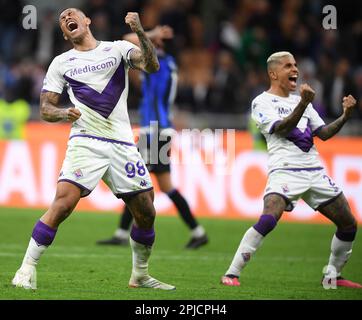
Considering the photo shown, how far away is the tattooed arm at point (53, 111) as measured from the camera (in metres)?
8.33

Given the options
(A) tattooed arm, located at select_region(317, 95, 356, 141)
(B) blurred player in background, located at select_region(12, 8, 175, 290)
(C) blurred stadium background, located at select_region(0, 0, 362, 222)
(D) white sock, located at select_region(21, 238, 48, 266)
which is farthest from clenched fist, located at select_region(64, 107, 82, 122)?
(C) blurred stadium background, located at select_region(0, 0, 362, 222)

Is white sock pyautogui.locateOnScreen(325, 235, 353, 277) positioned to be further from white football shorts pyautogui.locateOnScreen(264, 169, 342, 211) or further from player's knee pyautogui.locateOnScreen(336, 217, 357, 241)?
white football shorts pyautogui.locateOnScreen(264, 169, 342, 211)

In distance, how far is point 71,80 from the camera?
8.66 meters

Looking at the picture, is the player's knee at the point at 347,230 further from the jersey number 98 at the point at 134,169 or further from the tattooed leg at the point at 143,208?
the jersey number 98 at the point at 134,169

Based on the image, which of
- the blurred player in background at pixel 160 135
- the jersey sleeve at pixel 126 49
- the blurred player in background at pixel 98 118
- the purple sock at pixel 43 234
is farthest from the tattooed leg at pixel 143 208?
the blurred player in background at pixel 160 135

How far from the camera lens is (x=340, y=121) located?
375 inches

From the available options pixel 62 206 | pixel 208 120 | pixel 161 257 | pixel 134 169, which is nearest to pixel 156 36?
pixel 161 257

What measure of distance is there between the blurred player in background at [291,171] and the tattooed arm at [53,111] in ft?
6.98

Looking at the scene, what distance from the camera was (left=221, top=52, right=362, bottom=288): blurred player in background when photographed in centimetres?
938

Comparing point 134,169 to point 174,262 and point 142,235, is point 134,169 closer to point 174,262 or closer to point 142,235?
point 142,235

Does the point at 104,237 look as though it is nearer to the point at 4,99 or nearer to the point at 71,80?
the point at 71,80

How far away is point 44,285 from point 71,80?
193 cm

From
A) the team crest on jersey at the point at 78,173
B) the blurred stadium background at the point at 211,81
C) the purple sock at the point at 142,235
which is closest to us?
the team crest on jersey at the point at 78,173

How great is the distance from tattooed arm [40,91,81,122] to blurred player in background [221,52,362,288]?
213 cm
